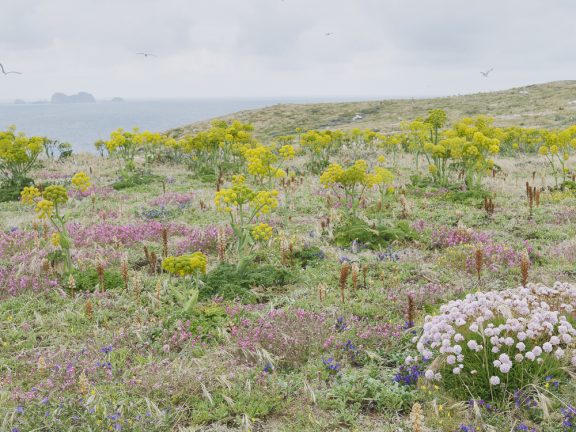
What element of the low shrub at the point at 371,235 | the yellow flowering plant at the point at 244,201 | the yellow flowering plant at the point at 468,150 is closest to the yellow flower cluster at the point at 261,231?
the yellow flowering plant at the point at 244,201

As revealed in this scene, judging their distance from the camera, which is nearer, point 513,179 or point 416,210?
point 416,210

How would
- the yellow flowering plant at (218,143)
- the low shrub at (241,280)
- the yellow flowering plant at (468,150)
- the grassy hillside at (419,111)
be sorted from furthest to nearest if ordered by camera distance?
1. the grassy hillside at (419,111)
2. the yellow flowering plant at (218,143)
3. the yellow flowering plant at (468,150)
4. the low shrub at (241,280)

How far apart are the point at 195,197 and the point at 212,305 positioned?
9.05 metres

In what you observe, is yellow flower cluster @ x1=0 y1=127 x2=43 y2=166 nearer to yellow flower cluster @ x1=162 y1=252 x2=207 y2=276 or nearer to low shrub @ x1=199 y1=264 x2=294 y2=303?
low shrub @ x1=199 y1=264 x2=294 y2=303

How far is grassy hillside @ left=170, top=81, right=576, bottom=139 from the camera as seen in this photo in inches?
2151

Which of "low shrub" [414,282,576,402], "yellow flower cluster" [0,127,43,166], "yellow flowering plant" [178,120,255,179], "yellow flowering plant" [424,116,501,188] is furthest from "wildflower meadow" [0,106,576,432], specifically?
"yellow flowering plant" [178,120,255,179]

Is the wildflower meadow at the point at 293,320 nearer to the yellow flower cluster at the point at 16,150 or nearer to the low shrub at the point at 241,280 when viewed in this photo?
the low shrub at the point at 241,280

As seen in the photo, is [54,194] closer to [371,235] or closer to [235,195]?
[235,195]

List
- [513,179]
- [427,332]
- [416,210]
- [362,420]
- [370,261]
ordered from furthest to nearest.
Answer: [513,179] < [416,210] < [370,261] < [427,332] < [362,420]

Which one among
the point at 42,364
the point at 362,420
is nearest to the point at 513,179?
the point at 362,420

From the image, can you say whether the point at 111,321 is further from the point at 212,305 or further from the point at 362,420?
the point at 362,420

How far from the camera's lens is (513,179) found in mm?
18531

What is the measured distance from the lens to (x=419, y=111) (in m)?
66.2

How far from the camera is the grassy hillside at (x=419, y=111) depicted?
54.6m
